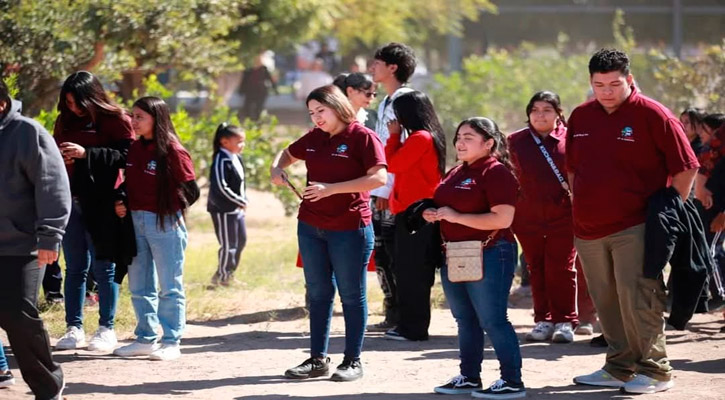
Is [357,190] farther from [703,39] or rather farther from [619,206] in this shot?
[703,39]

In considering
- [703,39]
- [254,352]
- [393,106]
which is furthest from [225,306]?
[703,39]

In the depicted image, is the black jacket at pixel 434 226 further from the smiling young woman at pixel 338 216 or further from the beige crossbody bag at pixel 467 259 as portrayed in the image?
the smiling young woman at pixel 338 216

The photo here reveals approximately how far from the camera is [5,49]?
34.2 ft

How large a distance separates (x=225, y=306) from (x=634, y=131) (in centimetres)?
461

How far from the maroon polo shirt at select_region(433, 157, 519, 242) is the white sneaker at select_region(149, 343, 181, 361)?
229 cm

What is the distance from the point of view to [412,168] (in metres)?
8.29

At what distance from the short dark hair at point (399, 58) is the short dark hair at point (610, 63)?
7.31ft

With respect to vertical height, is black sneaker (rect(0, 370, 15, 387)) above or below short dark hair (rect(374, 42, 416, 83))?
below

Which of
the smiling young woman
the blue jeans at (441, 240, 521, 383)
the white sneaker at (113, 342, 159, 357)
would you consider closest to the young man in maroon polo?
the blue jeans at (441, 240, 521, 383)

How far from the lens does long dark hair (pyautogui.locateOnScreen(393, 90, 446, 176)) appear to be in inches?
325

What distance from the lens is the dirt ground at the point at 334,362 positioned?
694 cm

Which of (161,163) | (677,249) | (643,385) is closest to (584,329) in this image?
(643,385)

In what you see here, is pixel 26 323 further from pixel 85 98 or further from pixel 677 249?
pixel 677 249

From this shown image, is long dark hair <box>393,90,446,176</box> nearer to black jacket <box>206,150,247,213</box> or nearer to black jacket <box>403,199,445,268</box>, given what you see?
black jacket <box>403,199,445,268</box>
